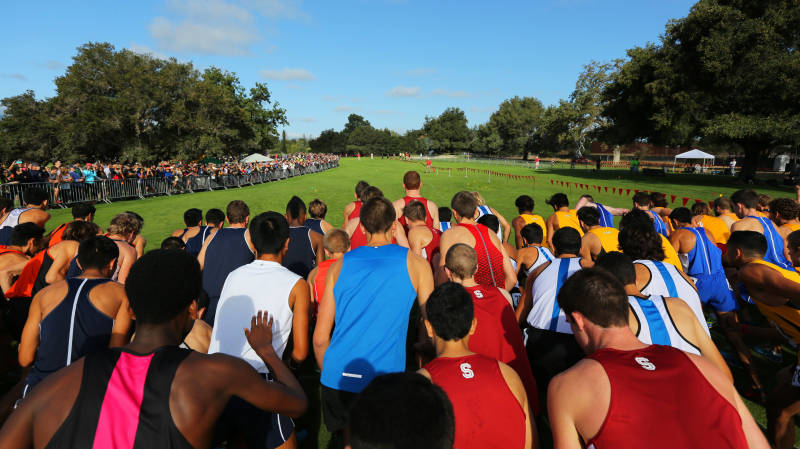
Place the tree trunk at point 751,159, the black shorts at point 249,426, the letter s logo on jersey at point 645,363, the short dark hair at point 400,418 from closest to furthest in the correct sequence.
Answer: the short dark hair at point 400,418
the letter s logo on jersey at point 645,363
the black shorts at point 249,426
the tree trunk at point 751,159

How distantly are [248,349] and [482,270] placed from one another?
251 centimetres

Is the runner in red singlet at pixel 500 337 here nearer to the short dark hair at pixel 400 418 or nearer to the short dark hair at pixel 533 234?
the short dark hair at pixel 400 418

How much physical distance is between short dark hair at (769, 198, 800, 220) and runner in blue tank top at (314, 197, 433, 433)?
20.4ft

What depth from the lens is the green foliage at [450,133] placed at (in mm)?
113438

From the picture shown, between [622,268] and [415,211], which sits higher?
[415,211]

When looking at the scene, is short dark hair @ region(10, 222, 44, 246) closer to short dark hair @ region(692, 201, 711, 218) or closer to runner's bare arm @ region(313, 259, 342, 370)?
runner's bare arm @ region(313, 259, 342, 370)

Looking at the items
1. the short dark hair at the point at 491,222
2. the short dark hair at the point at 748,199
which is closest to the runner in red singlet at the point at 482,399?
the short dark hair at the point at 491,222

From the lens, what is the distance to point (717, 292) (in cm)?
500

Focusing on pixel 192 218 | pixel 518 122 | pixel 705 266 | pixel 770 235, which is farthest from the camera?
pixel 518 122

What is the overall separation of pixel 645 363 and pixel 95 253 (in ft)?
12.2

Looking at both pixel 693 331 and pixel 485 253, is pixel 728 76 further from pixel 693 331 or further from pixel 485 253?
pixel 693 331

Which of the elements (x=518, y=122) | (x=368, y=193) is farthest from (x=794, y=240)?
(x=518, y=122)

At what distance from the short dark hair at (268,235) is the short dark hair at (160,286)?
3.29 feet

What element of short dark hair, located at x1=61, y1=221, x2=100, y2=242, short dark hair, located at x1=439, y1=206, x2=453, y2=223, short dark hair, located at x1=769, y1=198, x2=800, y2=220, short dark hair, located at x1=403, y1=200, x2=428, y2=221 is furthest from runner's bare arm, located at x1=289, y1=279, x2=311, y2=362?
short dark hair, located at x1=769, y1=198, x2=800, y2=220
